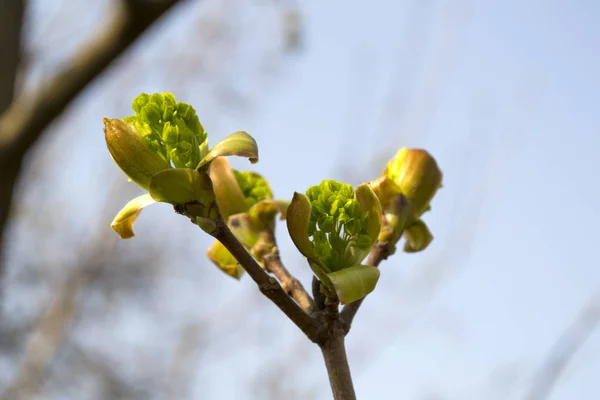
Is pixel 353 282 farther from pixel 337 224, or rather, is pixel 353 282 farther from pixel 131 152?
pixel 131 152

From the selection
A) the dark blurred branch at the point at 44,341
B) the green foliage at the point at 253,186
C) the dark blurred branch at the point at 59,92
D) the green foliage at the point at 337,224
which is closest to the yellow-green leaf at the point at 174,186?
the green foliage at the point at 337,224

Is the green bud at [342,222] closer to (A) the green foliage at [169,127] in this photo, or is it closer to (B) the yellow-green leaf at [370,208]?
(B) the yellow-green leaf at [370,208]

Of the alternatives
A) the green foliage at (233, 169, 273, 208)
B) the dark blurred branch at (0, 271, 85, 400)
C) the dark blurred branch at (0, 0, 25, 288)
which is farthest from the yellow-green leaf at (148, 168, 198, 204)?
the dark blurred branch at (0, 271, 85, 400)

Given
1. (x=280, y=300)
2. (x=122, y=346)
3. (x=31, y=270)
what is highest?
(x=31, y=270)

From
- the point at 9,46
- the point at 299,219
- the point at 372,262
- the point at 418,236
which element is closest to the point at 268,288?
the point at 299,219

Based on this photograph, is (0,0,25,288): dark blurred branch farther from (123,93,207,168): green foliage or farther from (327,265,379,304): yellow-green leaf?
(327,265,379,304): yellow-green leaf

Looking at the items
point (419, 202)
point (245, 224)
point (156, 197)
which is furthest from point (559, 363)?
→ point (156, 197)

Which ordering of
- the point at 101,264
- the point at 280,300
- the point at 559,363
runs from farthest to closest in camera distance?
the point at 101,264 < the point at 559,363 < the point at 280,300

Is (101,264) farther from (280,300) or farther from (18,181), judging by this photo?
(280,300)
